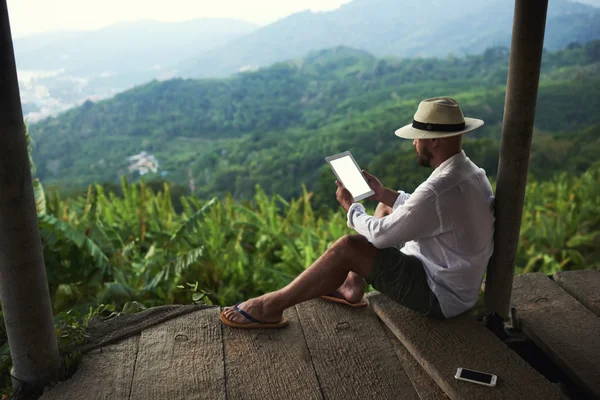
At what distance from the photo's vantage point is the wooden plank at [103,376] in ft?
7.82

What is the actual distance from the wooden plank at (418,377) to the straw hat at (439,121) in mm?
1010

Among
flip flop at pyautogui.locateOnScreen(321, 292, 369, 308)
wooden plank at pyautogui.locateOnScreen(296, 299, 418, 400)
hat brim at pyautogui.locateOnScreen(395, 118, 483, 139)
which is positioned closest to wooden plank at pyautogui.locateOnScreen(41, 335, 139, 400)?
wooden plank at pyautogui.locateOnScreen(296, 299, 418, 400)

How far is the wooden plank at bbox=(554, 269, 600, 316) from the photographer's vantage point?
314 centimetres

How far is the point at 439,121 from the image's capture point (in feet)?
8.77

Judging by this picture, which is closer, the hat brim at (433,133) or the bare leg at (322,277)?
the hat brim at (433,133)

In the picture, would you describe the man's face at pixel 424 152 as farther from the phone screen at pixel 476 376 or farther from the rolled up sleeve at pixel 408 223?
the phone screen at pixel 476 376

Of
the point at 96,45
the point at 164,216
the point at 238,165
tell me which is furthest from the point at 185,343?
the point at 96,45

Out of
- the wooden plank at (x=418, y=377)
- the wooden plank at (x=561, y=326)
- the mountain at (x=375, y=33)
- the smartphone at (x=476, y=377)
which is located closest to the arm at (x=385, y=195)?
the wooden plank at (x=418, y=377)

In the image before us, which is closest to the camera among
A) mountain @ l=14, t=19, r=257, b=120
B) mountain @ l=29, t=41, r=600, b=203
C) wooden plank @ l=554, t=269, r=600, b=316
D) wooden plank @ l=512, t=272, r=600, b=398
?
wooden plank @ l=512, t=272, r=600, b=398

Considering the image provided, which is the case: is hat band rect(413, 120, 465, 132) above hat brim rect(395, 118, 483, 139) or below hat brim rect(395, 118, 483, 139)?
above

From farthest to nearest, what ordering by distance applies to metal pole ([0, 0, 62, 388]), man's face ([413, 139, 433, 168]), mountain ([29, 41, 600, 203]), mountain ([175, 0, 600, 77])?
mountain ([175, 0, 600, 77]) → mountain ([29, 41, 600, 203]) → man's face ([413, 139, 433, 168]) → metal pole ([0, 0, 62, 388])

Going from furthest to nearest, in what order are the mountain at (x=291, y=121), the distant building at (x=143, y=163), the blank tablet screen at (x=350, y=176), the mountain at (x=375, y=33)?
the mountain at (x=375, y=33) < the distant building at (x=143, y=163) < the mountain at (x=291, y=121) < the blank tablet screen at (x=350, y=176)

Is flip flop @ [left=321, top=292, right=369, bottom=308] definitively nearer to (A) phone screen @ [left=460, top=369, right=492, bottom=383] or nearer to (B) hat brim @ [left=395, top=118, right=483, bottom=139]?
(A) phone screen @ [left=460, top=369, right=492, bottom=383]

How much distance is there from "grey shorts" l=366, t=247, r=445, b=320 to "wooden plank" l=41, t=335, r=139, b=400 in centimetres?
121
